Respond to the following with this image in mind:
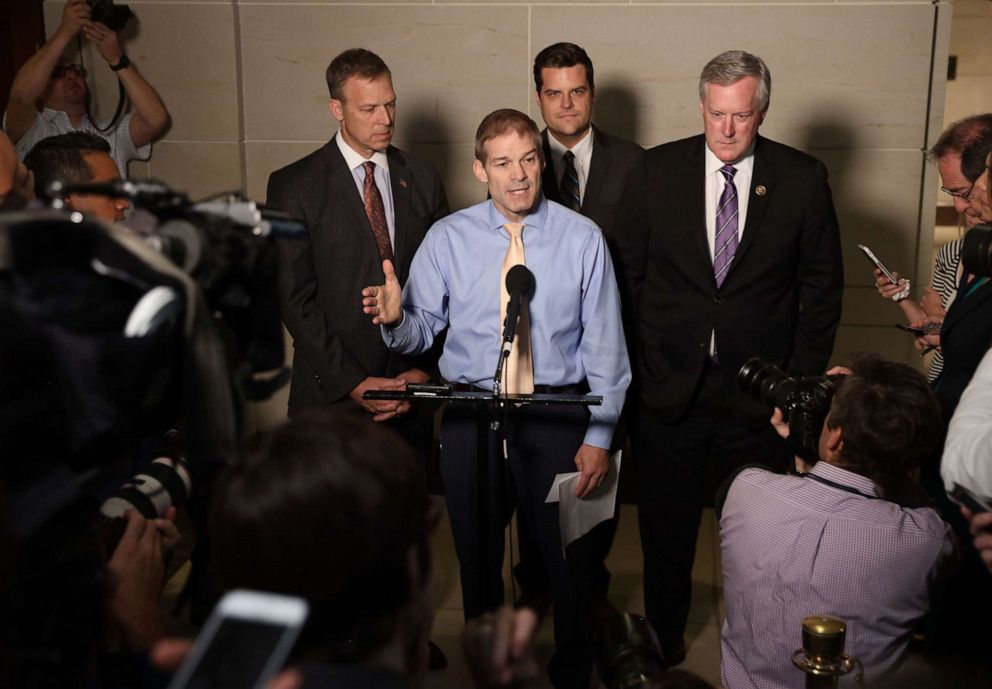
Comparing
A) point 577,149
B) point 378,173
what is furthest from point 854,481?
point 378,173

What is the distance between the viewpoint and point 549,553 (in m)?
2.80

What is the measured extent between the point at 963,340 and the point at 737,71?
92 centimetres

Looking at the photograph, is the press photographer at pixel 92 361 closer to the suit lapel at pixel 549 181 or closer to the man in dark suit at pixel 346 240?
the man in dark suit at pixel 346 240

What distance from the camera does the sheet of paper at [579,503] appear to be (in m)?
2.74

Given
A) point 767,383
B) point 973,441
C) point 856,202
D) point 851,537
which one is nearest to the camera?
point 973,441

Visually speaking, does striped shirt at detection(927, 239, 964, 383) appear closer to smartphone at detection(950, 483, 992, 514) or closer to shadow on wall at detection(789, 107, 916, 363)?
shadow on wall at detection(789, 107, 916, 363)

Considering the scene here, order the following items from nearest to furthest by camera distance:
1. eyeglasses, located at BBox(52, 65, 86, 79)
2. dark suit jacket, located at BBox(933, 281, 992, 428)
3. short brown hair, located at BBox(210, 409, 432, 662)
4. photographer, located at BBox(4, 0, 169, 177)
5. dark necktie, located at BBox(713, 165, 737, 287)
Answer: short brown hair, located at BBox(210, 409, 432, 662)
dark suit jacket, located at BBox(933, 281, 992, 428)
dark necktie, located at BBox(713, 165, 737, 287)
photographer, located at BBox(4, 0, 169, 177)
eyeglasses, located at BBox(52, 65, 86, 79)

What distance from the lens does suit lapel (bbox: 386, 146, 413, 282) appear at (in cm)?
319

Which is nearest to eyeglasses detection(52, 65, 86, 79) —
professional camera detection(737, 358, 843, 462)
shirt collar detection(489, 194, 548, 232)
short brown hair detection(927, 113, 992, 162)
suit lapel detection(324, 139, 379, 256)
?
suit lapel detection(324, 139, 379, 256)

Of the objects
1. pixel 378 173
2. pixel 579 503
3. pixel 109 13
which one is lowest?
pixel 579 503

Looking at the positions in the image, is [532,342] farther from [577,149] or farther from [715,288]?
[577,149]

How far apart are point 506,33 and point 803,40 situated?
1.12 metres

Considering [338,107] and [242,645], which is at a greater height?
[338,107]

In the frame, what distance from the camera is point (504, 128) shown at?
2.72 meters
